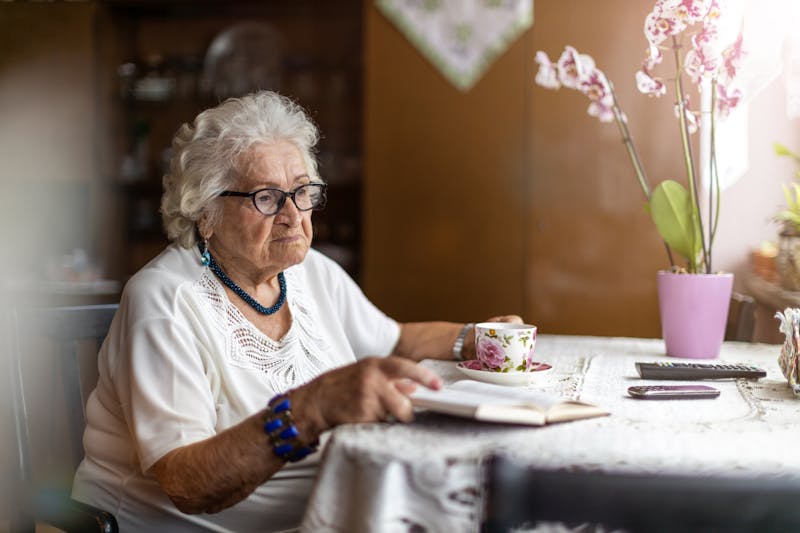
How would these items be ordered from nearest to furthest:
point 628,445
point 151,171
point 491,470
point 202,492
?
point 491,470 < point 628,445 < point 202,492 < point 151,171

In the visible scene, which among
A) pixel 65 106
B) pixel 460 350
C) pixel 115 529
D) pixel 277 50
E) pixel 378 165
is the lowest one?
pixel 115 529

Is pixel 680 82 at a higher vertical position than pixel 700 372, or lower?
higher

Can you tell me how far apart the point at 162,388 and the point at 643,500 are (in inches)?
34.7

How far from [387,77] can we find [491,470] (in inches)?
118

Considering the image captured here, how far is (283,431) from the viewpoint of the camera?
3.73ft

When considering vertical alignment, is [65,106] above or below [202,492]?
above

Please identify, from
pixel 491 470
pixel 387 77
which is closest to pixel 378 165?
pixel 387 77

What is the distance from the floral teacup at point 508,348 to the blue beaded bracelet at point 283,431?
37 cm

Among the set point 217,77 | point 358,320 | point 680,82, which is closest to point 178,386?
point 358,320

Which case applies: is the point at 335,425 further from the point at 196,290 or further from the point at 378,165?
the point at 378,165

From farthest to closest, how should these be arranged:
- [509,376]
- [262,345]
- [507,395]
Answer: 1. [262,345]
2. [509,376]
3. [507,395]

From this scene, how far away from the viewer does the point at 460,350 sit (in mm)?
1779

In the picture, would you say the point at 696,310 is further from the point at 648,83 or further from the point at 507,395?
the point at 507,395

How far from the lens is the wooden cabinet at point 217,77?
418 centimetres
